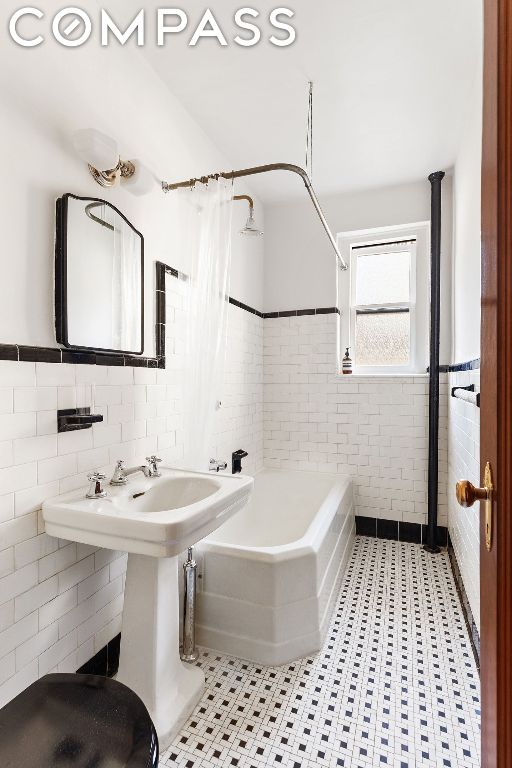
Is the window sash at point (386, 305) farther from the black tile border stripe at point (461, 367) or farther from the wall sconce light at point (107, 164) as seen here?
the wall sconce light at point (107, 164)

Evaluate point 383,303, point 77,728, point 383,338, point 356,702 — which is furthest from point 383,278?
point 77,728

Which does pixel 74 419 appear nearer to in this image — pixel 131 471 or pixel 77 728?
pixel 131 471

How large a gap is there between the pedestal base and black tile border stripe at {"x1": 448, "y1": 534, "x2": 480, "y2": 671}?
131 cm

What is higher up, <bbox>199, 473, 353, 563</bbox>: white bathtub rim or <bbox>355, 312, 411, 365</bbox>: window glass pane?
<bbox>355, 312, 411, 365</bbox>: window glass pane

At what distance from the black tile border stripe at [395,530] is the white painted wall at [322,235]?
4.31 feet

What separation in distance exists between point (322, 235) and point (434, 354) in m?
1.34

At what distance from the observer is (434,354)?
290cm

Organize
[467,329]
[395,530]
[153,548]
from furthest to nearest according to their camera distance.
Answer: [395,530], [467,329], [153,548]

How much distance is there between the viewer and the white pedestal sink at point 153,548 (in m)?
1.22

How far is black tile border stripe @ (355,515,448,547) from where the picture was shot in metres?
2.96

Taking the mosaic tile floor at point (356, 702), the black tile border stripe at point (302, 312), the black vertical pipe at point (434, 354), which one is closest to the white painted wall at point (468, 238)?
the black vertical pipe at point (434, 354)

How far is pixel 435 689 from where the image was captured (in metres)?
1.61

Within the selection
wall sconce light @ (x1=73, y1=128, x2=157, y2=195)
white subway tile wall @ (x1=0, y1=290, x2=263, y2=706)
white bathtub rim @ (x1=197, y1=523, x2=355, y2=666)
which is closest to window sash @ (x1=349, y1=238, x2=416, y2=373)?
white subway tile wall @ (x1=0, y1=290, x2=263, y2=706)

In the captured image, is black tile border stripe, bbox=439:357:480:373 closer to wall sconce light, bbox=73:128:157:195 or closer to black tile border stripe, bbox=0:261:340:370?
black tile border stripe, bbox=0:261:340:370
